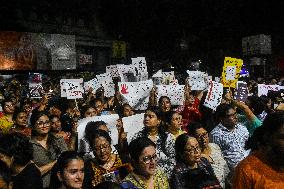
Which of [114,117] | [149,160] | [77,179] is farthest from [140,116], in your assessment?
[77,179]

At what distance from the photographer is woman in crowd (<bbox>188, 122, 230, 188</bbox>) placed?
4.37 metres

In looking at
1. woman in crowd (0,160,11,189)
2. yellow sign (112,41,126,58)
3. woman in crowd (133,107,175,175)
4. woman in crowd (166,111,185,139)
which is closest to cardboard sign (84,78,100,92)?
woman in crowd (133,107,175,175)

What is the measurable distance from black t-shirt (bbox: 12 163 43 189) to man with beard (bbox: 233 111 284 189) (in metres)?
1.70

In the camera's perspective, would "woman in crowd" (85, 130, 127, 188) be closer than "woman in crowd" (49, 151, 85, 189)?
No

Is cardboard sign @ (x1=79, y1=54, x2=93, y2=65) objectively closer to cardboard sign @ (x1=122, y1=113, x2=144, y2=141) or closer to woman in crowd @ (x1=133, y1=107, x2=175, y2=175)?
cardboard sign @ (x1=122, y1=113, x2=144, y2=141)

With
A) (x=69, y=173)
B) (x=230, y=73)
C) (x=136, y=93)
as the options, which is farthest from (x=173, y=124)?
(x=230, y=73)

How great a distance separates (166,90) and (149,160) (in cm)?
413

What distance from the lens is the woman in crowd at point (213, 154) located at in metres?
4.37

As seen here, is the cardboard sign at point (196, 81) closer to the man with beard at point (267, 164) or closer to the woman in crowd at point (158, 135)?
the woman in crowd at point (158, 135)

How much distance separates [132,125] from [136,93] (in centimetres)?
224

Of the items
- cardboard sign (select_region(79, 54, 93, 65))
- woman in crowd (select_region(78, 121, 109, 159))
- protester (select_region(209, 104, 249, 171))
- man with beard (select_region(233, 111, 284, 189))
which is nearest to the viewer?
man with beard (select_region(233, 111, 284, 189))

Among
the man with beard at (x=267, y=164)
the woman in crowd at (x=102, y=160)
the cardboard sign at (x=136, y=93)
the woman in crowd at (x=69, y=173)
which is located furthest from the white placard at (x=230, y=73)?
the woman in crowd at (x=69, y=173)

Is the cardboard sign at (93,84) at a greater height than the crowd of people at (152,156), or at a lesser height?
greater

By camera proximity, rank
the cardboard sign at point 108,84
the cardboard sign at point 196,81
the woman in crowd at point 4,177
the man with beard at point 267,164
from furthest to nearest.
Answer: the cardboard sign at point 108,84 < the cardboard sign at point 196,81 < the woman in crowd at point 4,177 < the man with beard at point 267,164
